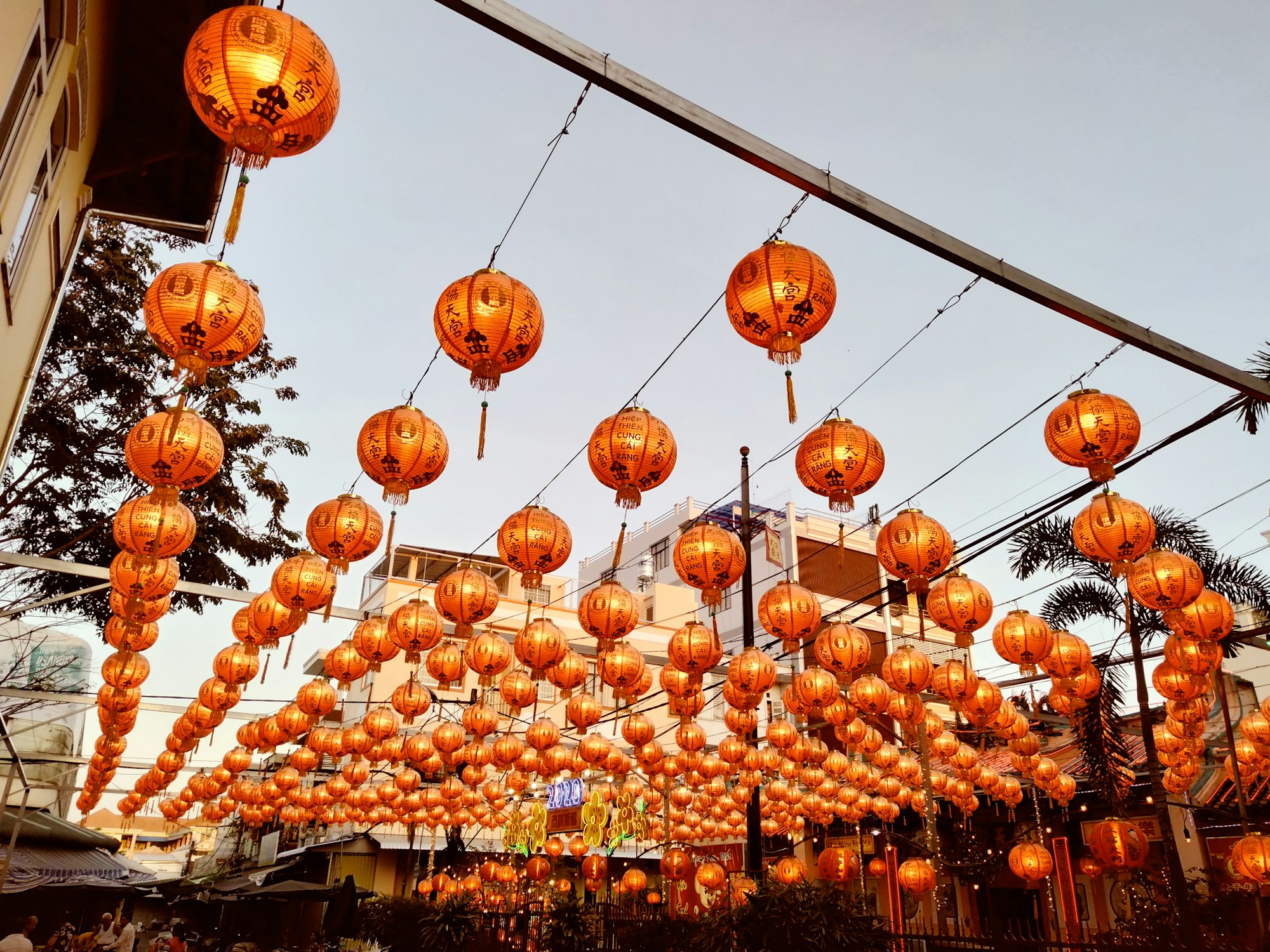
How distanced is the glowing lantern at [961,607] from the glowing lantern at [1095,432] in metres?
2.37

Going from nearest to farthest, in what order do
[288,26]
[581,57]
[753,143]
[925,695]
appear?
[288,26] → [581,57] → [753,143] → [925,695]

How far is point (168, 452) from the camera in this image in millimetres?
6023

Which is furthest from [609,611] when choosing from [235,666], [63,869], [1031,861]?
[63,869]

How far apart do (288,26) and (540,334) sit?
79.6 inches

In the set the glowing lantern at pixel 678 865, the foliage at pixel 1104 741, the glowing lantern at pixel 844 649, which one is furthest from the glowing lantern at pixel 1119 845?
the glowing lantern at pixel 678 865

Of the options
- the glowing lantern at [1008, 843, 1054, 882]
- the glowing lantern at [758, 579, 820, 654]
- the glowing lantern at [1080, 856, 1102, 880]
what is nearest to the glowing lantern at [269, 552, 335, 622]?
the glowing lantern at [758, 579, 820, 654]

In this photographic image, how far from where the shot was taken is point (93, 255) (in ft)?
32.6

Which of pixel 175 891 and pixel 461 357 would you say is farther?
pixel 175 891

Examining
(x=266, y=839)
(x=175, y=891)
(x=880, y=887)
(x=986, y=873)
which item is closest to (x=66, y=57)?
(x=986, y=873)

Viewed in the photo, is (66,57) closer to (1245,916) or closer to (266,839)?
(1245,916)

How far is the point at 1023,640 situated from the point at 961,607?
4.04ft

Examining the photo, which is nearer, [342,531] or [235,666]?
[342,531]

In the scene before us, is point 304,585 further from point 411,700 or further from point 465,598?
point 411,700

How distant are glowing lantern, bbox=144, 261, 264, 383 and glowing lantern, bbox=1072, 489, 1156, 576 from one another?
6.63 m
